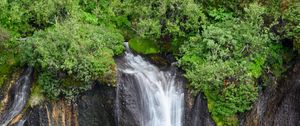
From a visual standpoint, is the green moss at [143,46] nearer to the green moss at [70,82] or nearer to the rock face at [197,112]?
the rock face at [197,112]

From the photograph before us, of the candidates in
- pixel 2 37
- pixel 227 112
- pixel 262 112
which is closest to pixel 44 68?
pixel 2 37

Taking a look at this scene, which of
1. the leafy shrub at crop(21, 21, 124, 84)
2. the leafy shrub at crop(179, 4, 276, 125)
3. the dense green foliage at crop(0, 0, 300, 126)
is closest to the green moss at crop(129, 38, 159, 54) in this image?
the dense green foliage at crop(0, 0, 300, 126)

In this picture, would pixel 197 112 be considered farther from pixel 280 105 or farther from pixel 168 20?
pixel 168 20

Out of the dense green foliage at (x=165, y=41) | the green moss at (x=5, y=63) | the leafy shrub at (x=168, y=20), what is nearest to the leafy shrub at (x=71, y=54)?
the dense green foliage at (x=165, y=41)

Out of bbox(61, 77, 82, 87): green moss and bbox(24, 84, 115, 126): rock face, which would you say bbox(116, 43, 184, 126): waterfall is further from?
bbox(61, 77, 82, 87): green moss

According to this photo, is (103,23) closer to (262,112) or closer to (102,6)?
(102,6)
